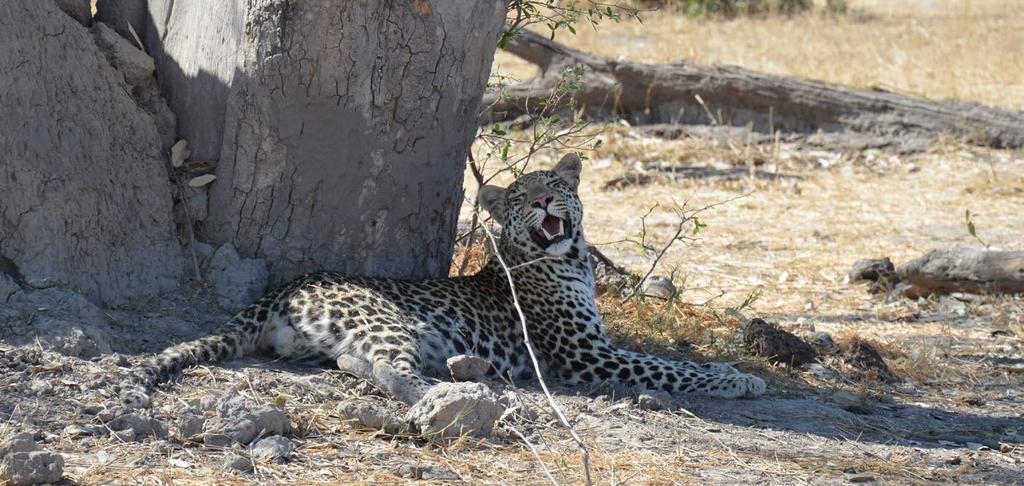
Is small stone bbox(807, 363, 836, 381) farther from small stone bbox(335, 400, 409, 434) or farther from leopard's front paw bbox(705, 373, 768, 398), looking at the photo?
small stone bbox(335, 400, 409, 434)

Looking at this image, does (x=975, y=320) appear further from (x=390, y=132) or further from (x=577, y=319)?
(x=390, y=132)

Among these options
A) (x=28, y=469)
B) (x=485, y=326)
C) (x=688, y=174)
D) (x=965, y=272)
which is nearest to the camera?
(x=28, y=469)

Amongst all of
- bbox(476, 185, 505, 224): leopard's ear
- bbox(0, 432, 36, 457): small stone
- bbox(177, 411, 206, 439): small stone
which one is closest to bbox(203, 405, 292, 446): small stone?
bbox(177, 411, 206, 439): small stone

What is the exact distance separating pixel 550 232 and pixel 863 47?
1446 centimetres

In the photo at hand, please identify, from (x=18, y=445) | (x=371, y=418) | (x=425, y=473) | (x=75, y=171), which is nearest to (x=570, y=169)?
(x=371, y=418)

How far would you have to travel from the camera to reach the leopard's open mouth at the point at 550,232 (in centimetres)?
755

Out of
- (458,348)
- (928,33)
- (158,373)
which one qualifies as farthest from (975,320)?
(928,33)

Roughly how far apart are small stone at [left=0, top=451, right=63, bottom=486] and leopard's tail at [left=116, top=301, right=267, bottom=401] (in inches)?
34.2

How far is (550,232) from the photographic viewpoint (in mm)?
7586

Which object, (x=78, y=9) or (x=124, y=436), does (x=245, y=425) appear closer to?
(x=124, y=436)

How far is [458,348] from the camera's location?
6.97m

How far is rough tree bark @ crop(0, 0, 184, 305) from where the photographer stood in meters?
6.26

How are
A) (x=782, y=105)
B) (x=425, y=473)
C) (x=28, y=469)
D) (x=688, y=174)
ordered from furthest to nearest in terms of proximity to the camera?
(x=782, y=105), (x=688, y=174), (x=425, y=473), (x=28, y=469)

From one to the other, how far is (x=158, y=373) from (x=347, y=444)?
1.00 m
